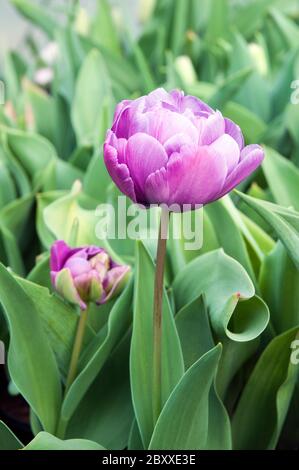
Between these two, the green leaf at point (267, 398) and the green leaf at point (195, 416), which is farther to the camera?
the green leaf at point (267, 398)

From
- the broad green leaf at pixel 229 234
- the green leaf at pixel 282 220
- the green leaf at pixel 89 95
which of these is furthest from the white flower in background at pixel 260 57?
the green leaf at pixel 282 220

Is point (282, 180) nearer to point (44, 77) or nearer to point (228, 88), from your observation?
point (228, 88)

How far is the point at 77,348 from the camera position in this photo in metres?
0.78

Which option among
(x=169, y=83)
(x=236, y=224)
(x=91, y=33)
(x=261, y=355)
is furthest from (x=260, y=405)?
(x=91, y=33)

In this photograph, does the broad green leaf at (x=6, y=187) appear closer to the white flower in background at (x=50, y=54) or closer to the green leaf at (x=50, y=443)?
the green leaf at (x=50, y=443)

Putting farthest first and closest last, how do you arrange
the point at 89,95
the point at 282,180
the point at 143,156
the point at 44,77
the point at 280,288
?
the point at 44,77, the point at 89,95, the point at 282,180, the point at 280,288, the point at 143,156

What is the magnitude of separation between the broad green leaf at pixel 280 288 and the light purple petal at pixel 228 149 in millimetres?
244

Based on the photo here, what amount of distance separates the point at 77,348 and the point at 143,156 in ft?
0.87

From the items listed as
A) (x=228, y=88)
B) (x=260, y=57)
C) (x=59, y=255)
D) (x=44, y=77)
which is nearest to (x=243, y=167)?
(x=59, y=255)

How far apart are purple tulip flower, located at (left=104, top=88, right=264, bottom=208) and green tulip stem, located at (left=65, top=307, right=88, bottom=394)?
20 cm

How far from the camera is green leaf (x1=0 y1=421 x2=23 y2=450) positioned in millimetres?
784

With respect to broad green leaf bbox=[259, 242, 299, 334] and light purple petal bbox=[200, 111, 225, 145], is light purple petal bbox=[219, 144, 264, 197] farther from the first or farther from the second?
broad green leaf bbox=[259, 242, 299, 334]

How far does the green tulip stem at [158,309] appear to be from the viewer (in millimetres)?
604

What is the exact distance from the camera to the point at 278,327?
87cm
